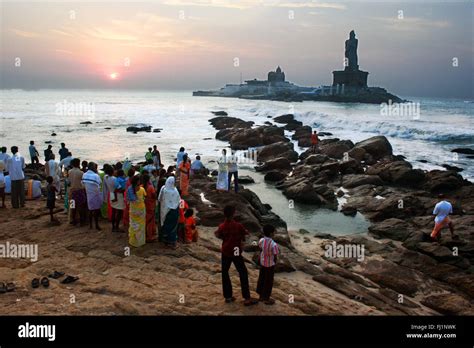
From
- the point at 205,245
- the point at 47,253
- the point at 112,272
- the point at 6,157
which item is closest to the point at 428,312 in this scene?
the point at 205,245

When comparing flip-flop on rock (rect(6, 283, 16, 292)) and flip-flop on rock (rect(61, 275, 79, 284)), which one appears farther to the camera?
flip-flop on rock (rect(61, 275, 79, 284))

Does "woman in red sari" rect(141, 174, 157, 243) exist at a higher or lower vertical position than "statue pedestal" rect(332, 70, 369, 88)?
lower

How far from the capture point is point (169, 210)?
27.1 ft

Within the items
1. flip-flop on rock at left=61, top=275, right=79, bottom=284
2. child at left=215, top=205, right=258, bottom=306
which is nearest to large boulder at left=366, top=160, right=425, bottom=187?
child at left=215, top=205, right=258, bottom=306

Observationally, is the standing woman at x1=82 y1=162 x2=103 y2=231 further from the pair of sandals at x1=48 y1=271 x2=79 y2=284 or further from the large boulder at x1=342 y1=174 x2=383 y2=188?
the large boulder at x1=342 y1=174 x2=383 y2=188

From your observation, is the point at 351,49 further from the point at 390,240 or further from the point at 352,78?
the point at 390,240

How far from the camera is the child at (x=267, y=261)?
603 centimetres

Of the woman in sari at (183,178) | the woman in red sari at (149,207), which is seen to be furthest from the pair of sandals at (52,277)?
the woman in sari at (183,178)

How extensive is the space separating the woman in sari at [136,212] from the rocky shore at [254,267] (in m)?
0.31

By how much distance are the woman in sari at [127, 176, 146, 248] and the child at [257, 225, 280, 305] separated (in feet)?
10.8

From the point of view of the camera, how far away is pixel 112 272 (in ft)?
23.7

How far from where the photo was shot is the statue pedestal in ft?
449

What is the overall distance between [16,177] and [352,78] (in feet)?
461
